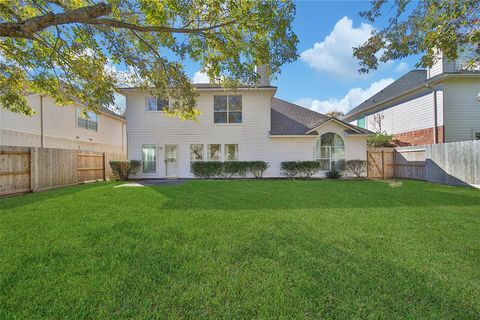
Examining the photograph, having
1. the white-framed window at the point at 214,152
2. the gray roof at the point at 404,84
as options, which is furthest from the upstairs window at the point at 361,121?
the white-framed window at the point at 214,152

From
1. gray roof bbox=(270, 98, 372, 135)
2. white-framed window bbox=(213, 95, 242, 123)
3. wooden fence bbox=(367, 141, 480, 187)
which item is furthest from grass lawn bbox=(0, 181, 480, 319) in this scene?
white-framed window bbox=(213, 95, 242, 123)

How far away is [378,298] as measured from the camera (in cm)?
247

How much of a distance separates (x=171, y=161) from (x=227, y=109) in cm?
505

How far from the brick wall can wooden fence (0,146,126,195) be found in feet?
72.0

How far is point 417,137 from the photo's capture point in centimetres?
1667

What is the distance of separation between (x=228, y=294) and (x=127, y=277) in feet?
4.29

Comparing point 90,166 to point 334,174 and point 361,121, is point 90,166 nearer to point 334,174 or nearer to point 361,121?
point 334,174

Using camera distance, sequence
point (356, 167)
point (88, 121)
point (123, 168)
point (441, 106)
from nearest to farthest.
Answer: point (123, 168) → point (356, 167) → point (441, 106) → point (88, 121)

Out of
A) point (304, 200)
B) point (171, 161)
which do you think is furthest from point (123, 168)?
point (304, 200)

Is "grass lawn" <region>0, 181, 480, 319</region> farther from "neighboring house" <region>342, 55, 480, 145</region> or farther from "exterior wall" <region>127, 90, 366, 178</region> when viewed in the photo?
"neighboring house" <region>342, 55, 480, 145</region>

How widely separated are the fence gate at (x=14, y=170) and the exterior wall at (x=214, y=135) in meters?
5.88

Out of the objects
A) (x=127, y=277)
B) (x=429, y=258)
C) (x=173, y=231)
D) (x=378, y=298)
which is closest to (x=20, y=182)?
(x=173, y=231)

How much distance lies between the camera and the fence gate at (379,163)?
1564 centimetres

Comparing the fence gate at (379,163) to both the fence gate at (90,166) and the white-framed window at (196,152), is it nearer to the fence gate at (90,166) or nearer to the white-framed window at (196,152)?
the white-framed window at (196,152)
